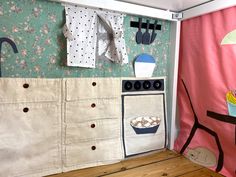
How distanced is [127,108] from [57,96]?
1.57 ft

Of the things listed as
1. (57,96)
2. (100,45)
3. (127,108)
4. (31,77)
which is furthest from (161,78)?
(31,77)

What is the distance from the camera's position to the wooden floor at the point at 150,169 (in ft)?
4.16

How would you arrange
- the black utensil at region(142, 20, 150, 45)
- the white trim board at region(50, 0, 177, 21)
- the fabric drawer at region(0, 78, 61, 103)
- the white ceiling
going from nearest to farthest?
the fabric drawer at region(0, 78, 61, 103) < the white trim board at region(50, 0, 177, 21) < the white ceiling < the black utensil at region(142, 20, 150, 45)

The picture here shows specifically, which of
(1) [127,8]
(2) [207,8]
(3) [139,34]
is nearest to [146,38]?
(3) [139,34]

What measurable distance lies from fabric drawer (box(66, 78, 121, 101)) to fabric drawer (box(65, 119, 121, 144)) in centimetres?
17

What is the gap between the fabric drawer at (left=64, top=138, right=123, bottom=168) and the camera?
1.27 meters

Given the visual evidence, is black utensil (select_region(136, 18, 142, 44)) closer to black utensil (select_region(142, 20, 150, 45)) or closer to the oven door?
black utensil (select_region(142, 20, 150, 45))

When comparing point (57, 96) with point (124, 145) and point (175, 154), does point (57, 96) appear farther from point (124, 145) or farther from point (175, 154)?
point (175, 154)

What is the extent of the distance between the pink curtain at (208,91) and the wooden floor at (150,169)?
0.09m

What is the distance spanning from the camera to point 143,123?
1497mm

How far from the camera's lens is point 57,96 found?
47.4 inches

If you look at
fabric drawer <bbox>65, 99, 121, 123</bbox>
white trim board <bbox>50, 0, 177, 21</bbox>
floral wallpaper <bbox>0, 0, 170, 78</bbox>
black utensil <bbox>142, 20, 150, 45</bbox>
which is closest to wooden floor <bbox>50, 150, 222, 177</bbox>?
fabric drawer <bbox>65, 99, 121, 123</bbox>

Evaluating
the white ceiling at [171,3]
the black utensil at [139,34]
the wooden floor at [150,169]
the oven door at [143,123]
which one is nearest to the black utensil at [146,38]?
the black utensil at [139,34]

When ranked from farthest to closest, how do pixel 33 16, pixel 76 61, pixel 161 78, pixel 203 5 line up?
1. pixel 161 78
2. pixel 203 5
3. pixel 76 61
4. pixel 33 16
